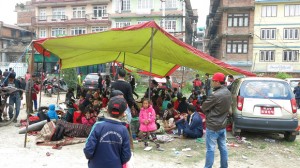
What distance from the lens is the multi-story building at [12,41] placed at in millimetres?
41344

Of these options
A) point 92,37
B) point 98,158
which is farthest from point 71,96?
point 98,158

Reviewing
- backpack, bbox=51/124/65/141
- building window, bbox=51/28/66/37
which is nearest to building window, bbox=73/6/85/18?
building window, bbox=51/28/66/37

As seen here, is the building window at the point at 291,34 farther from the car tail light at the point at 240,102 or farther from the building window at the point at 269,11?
the car tail light at the point at 240,102

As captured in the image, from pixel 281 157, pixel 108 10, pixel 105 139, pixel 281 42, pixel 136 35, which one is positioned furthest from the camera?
pixel 108 10

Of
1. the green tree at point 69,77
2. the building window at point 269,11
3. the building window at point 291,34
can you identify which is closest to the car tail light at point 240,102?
the green tree at point 69,77

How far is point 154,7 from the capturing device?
3572 centimetres

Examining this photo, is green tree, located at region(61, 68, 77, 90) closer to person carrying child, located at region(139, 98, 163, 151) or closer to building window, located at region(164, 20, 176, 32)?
building window, located at region(164, 20, 176, 32)

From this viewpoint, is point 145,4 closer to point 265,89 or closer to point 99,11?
point 99,11

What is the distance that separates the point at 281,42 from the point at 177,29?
1178 centimetres

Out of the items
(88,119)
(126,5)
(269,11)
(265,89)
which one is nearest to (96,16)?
(126,5)

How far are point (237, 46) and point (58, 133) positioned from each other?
28950mm

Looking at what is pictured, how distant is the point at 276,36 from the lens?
32.2 metres

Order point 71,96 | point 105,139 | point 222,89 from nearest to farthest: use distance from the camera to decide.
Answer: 1. point 105,139
2. point 222,89
3. point 71,96

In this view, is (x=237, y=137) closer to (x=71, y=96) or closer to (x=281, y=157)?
(x=281, y=157)
